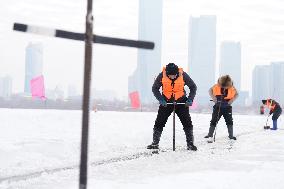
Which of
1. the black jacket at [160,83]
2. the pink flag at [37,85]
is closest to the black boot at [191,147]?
the black jacket at [160,83]

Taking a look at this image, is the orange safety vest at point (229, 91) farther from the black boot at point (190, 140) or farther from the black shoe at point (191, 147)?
the black shoe at point (191, 147)

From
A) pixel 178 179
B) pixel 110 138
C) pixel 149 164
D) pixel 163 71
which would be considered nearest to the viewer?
pixel 178 179

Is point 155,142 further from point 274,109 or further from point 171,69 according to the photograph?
point 274,109

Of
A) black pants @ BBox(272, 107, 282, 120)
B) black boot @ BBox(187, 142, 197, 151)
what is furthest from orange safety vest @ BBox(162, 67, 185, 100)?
black pants @ BBox(272, 107, 282, 120)

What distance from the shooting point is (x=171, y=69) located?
8508mm

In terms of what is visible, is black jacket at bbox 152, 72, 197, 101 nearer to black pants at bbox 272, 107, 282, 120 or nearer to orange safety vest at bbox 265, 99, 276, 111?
orange safety vest at bbox 265, 99, 276, 111

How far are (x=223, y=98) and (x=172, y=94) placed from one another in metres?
3.22

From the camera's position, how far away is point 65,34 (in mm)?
2824

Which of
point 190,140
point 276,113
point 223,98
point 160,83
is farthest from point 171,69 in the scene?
point 276,113

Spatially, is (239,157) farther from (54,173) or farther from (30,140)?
(30,140)

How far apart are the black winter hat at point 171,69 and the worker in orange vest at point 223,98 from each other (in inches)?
122

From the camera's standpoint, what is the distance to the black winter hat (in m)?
8.47

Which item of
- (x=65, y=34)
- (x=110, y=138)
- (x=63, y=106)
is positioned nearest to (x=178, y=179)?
(x=65, y=34)

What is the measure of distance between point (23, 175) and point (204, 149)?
4047 millimetres
